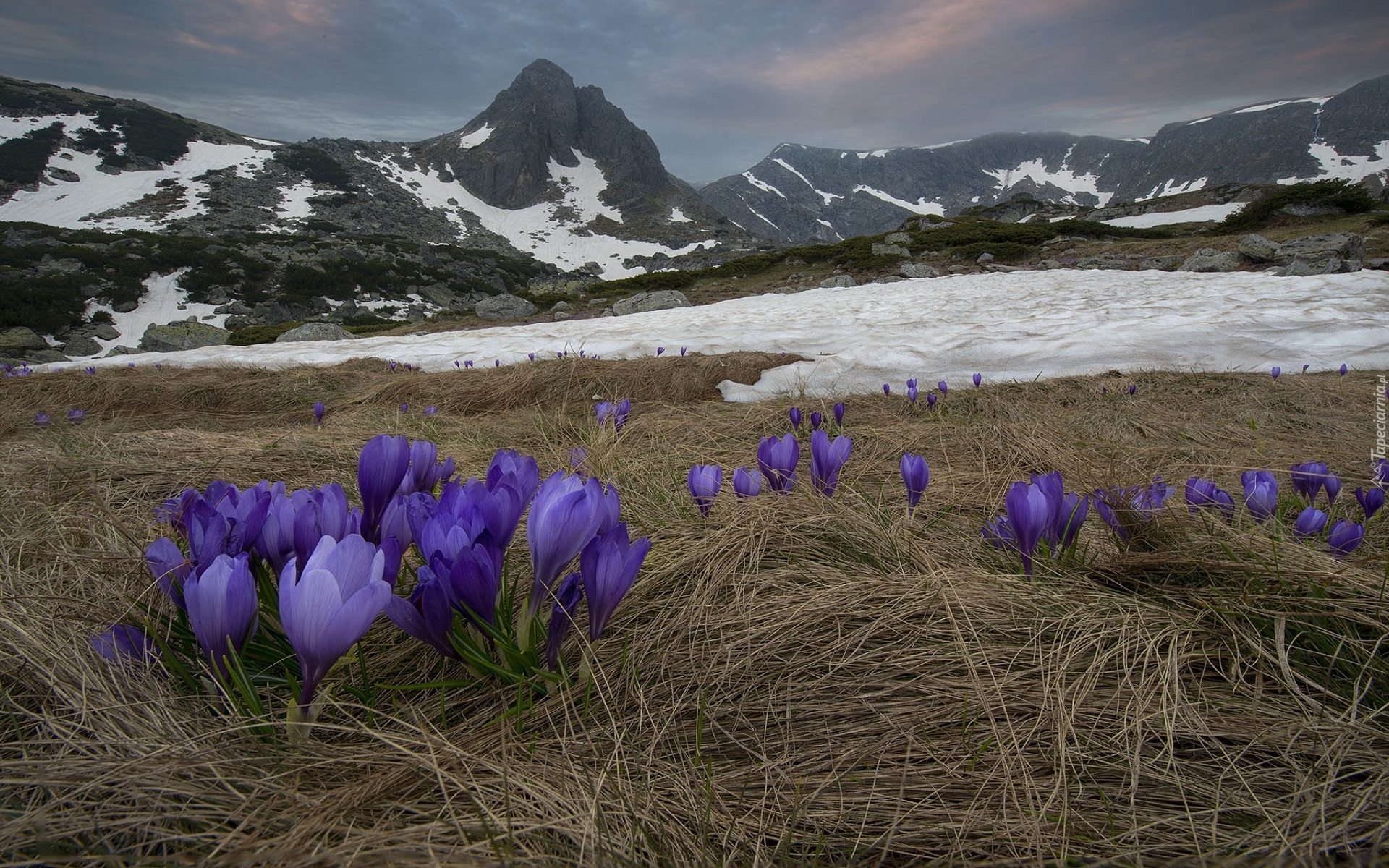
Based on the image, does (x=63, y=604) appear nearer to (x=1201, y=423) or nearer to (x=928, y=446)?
(x=928, y=446)

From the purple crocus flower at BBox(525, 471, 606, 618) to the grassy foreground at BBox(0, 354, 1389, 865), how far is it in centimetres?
17

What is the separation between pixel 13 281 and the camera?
32.8m

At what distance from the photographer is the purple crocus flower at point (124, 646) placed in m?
0.89

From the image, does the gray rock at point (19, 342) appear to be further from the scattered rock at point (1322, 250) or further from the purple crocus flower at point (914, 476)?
the scattered rock at point (1322, 250)

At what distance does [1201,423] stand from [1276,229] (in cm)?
2159

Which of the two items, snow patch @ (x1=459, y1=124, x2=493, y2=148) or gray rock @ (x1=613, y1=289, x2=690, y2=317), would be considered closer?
gray rock @ (x1=613, y1=289, x2=690, y2=317)

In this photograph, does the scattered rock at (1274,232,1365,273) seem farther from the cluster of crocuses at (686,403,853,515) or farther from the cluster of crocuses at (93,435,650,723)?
the cluster of crocuses at (93,435,650,723)

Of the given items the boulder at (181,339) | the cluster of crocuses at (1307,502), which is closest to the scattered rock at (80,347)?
the boulder at (181,339)

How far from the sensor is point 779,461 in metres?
1.93

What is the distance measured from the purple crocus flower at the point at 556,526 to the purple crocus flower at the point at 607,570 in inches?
2.0

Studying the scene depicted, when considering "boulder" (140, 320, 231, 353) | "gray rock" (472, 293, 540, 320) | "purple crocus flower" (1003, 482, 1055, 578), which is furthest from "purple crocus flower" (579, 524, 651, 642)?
"boulder" (140, 320, 231, 353)

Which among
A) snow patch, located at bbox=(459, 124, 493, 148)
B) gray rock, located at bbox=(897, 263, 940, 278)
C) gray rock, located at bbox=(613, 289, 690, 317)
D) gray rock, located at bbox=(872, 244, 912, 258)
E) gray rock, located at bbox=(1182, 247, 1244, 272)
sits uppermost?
snow patch, located at bbox=(459, 124, 493, 148)

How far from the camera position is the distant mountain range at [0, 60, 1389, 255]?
2429 inches

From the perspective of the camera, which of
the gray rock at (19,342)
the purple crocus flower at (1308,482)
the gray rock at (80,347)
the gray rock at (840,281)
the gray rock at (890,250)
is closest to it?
the purple crocus flower at (1308,482)
